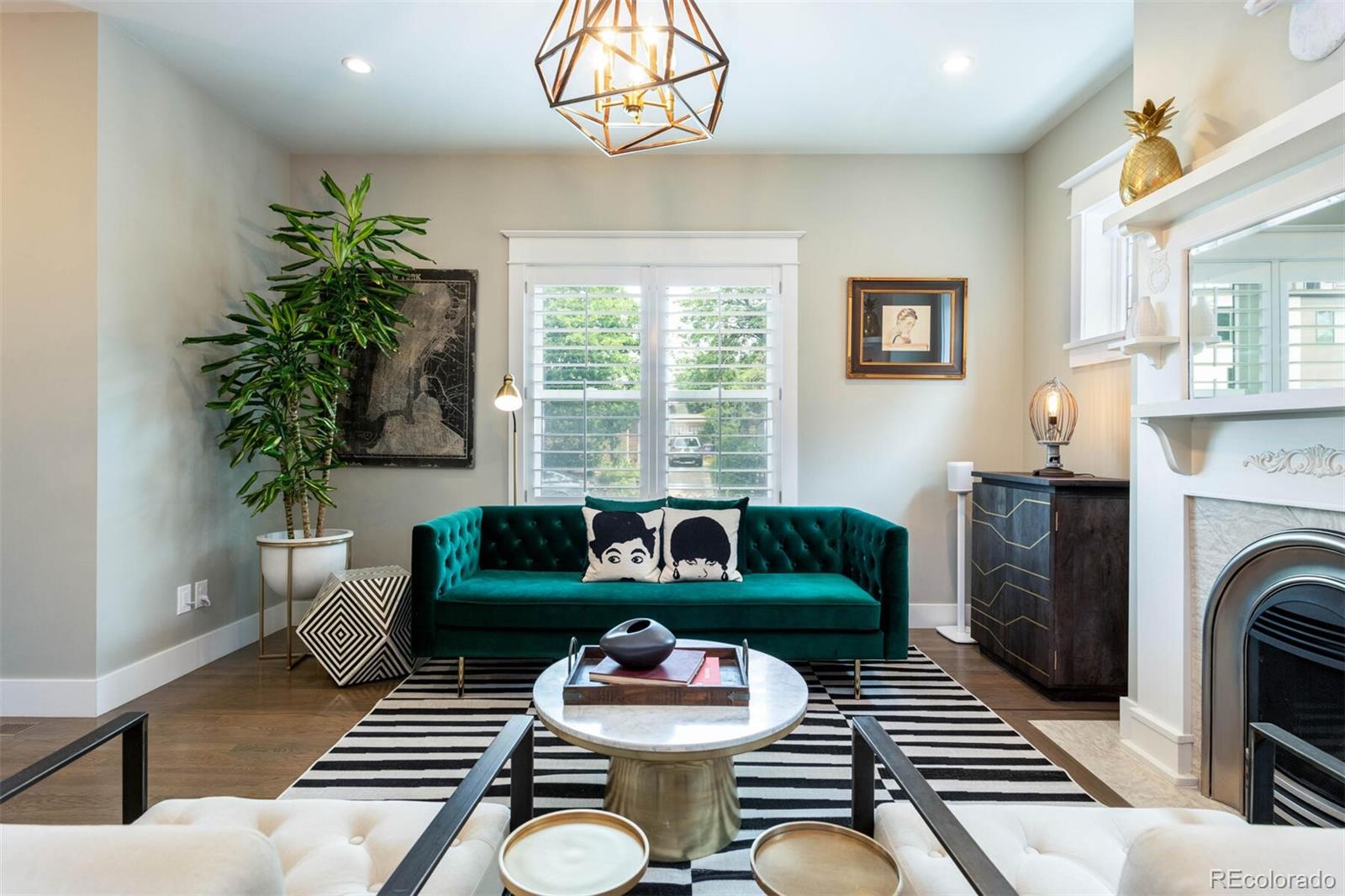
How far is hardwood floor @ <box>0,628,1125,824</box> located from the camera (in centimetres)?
211

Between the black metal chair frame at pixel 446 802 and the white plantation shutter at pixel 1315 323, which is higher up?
the white plantation shutter at pixel 1315 323

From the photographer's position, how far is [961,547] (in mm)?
3881

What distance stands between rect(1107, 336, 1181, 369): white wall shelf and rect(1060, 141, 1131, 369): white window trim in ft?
2.94

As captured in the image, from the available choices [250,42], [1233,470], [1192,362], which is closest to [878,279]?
[1192,362]

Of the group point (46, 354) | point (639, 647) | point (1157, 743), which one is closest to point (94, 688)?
point (46, 354)

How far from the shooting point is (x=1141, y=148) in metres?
2.28

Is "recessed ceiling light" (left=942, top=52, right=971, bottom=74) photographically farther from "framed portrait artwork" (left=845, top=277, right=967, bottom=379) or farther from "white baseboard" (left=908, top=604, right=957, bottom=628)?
"white baseboard" (left=908, top=604, right=957, bottom=628)

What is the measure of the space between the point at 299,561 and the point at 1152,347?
153 inches

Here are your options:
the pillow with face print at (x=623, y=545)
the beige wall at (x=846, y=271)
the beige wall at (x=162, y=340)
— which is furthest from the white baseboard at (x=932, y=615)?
the beige wall at (x=162, y=340)

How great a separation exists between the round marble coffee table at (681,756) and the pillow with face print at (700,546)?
1.35 m

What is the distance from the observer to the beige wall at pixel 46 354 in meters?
2.81

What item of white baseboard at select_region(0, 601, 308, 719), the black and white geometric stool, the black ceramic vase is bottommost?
white baseboard at select_region(0, 601, 308, 719)

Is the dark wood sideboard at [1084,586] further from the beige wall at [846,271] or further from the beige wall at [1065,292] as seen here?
the beige wall at [846,271]

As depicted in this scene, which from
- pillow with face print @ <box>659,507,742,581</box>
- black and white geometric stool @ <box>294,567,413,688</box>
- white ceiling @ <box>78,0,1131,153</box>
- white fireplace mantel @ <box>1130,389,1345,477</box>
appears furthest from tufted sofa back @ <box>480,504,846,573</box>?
white ceiling @ <box>78,0,1131,153</box>
